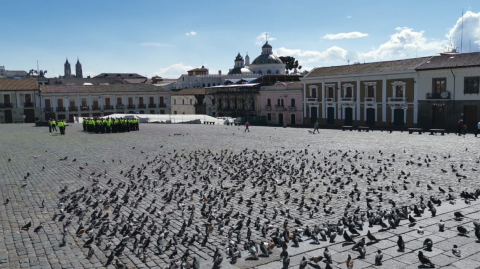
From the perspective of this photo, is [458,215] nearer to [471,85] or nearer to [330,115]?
[471,85]

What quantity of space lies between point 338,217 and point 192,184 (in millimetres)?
5647

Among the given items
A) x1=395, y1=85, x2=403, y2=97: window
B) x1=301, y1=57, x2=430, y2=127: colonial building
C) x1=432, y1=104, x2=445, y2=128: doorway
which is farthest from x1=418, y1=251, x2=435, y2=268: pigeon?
x1=395, y1=85, x2=403, y2=97: window

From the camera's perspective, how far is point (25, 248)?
8.71 metres

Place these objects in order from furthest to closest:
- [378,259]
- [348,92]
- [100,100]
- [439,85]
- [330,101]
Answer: [100,100] < [330,101] < [348,92] < [439,85] < [378,259]

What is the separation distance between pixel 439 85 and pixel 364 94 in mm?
8924

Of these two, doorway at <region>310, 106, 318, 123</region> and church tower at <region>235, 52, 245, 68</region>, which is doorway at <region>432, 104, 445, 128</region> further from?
church tower at <region>235, 52, 245, 68</region>

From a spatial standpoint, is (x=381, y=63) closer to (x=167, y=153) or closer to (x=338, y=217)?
(x=167, y=153)

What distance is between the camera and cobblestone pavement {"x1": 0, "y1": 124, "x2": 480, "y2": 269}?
27.2ft

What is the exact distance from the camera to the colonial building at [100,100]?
218 feet

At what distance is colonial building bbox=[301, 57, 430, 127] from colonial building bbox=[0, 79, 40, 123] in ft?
132

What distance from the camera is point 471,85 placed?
37.1 metres

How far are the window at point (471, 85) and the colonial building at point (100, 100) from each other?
4968 centimetres

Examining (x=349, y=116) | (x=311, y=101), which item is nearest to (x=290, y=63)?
(x=311, y=101)

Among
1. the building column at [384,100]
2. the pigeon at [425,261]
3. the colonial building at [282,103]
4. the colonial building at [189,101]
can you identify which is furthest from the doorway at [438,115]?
the colonial building at [189,101]
